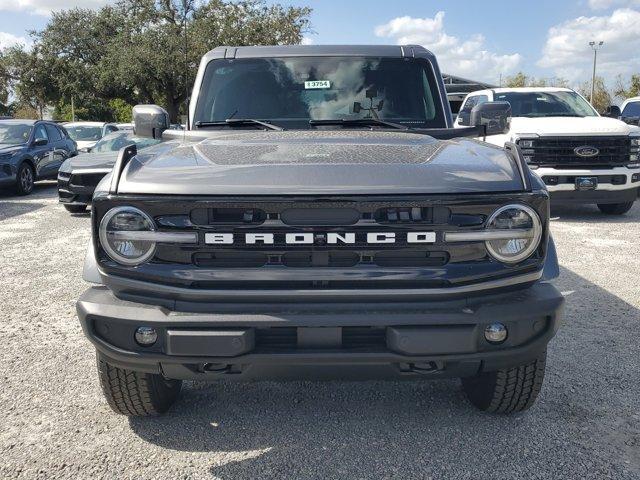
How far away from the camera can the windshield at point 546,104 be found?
10.3 m

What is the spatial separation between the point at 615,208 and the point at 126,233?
9155 mm

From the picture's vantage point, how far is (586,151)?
29.8 feet

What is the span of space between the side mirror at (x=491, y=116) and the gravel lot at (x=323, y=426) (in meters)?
1.49

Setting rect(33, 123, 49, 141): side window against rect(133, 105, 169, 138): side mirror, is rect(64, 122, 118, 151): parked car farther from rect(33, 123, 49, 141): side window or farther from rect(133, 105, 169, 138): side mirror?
rect(133, 105, 169, 138): side mirror

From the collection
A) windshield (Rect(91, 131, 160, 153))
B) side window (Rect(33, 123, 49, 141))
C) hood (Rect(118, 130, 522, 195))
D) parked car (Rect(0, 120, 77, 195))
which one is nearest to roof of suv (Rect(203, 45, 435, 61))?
hood (Rect(118, 130, 522, 195))

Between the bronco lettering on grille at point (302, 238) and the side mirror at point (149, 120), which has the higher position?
the side mirror at point (149, 120)

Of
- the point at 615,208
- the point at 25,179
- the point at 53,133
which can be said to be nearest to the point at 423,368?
the point at 615,208

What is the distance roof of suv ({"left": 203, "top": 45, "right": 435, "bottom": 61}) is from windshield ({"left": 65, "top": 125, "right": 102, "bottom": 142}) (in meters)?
16.0

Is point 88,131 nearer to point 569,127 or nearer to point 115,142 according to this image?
point 115,142

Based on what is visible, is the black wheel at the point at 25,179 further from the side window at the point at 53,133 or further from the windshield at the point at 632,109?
the windshield at the point at 632,109

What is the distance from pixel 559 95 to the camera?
1068 centimetres

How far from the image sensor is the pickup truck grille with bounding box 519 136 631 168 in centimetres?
907

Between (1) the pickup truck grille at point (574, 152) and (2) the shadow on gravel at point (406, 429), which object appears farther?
(1) the pickup truck grille at point (574, 152)

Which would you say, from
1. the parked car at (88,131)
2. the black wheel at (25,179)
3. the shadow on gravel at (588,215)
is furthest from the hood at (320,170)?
the parked car at (88,131)
